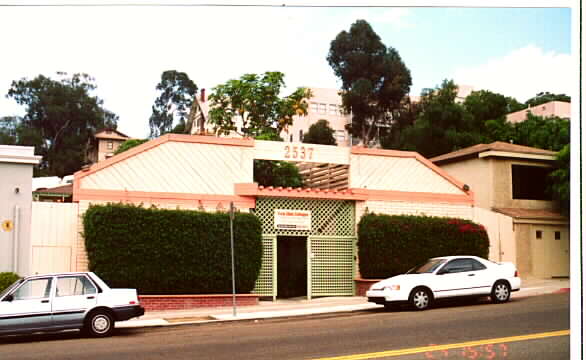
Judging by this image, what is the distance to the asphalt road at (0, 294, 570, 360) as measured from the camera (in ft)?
36.9

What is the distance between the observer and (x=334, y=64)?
4938 cm

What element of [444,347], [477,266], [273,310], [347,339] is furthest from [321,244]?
[444,347]

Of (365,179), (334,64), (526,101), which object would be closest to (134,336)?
(365,179)

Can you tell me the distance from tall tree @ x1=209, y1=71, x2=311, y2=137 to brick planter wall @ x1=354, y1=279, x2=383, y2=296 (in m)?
16.8

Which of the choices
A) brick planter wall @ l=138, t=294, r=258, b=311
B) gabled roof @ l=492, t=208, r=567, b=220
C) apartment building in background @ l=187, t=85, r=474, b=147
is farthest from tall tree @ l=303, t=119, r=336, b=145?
brick planter wall @ l=138, t=294, r=258, b=311

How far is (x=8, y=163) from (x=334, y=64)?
3306 cm

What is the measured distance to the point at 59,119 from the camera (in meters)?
52.6

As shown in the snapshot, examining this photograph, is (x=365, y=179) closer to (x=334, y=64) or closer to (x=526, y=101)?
(x=526, y=101)

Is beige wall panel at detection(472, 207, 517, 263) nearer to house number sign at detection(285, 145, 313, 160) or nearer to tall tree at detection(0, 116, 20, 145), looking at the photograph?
house number sign at detection(285, 145, 313, 160)

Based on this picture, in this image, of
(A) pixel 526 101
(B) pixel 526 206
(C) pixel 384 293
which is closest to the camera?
(C) pixel 384 293

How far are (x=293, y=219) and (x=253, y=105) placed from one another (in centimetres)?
1726

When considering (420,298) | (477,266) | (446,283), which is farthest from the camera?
(477,266)

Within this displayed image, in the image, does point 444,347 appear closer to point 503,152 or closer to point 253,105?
point 503,152

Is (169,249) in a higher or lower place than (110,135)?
lower
